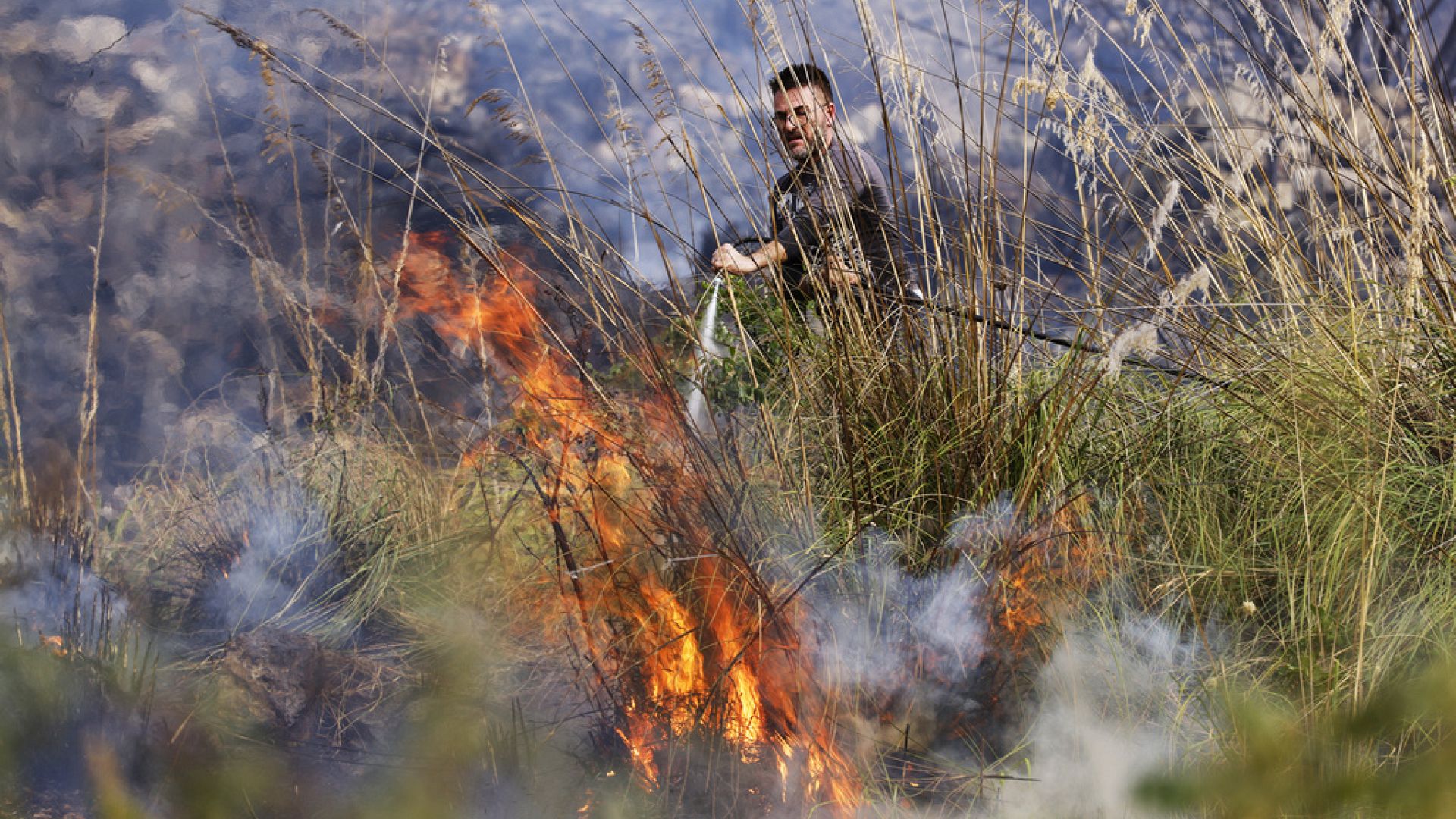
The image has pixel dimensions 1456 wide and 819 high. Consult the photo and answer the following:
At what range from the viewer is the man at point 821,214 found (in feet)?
5.48

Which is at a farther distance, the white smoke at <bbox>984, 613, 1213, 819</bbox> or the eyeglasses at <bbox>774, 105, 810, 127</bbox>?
the eyeglasses at <bbox>774, 105, 810, 127</bbox>

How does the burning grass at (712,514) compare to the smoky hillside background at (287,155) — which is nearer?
the burning grass at (712,514)

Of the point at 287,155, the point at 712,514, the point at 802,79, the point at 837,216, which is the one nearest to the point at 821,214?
the point at 837,216

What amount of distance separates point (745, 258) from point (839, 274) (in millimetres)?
173

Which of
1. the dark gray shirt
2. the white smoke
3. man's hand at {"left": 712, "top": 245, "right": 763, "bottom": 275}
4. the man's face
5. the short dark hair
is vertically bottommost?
the white smoke

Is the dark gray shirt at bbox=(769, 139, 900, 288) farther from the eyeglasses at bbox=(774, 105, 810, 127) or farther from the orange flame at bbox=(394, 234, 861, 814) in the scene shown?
the orange flame at bbox=(394, 234, 861, 814)

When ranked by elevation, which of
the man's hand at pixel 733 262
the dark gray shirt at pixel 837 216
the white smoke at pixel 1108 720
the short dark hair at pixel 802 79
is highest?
the short dark hair at pixel 802 79

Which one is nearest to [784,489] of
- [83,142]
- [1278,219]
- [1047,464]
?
[1047,464]

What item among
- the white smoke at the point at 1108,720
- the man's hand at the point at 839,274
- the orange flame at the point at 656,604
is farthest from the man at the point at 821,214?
the white smoke at the point at 1108,720

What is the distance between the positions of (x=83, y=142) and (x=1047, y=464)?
1.53 metres

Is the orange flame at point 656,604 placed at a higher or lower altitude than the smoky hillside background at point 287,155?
lower

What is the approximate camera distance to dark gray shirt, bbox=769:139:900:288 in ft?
5.50

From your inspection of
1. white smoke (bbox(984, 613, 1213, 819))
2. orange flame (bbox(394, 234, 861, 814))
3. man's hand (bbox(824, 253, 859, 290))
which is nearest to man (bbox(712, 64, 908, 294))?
man's hand (bbox(824, 253, 859, 290))

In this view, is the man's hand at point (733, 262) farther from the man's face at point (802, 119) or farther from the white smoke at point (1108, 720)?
the white smoke at point (1108, 720)
